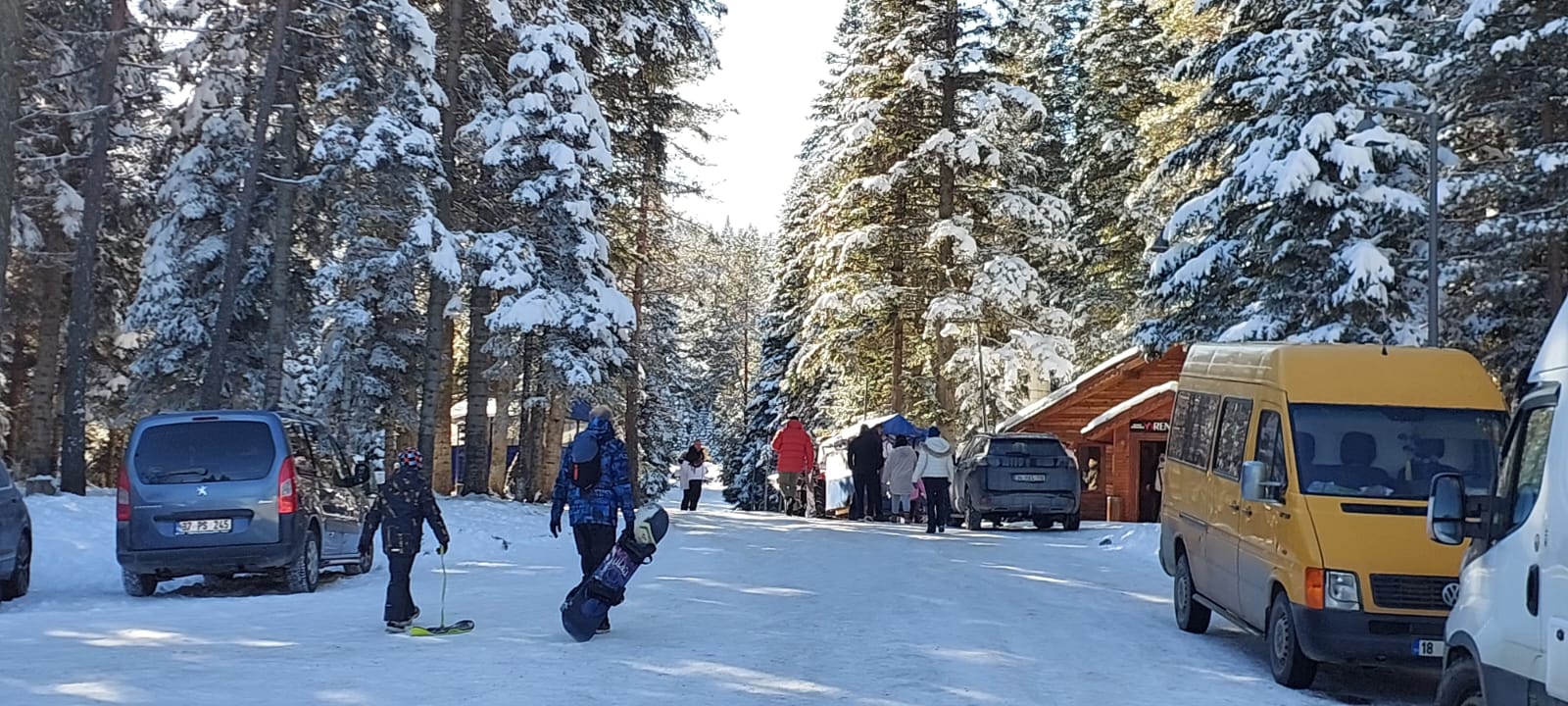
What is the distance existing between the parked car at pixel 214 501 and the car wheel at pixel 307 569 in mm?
11

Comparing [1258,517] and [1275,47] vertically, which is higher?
[1275,47]

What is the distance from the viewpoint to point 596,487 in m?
11.6

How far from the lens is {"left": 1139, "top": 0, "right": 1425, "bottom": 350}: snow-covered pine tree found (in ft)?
69.1

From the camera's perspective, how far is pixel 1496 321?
20984 millimetres

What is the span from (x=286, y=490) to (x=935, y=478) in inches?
506

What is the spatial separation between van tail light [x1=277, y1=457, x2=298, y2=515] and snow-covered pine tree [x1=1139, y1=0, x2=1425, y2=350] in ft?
45.9

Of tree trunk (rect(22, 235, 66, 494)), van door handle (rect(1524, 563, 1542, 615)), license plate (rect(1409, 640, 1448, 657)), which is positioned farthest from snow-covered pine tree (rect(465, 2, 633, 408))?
van door handle (rect(1524, 563, 1542, 615))

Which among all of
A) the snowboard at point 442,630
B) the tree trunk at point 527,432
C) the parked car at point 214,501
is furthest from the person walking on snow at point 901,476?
the snowboard at point 442,630

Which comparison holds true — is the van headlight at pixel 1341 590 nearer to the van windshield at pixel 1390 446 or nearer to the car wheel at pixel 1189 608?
the van windshield at pixel 1390 446

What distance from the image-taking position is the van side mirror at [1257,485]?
9.75 m

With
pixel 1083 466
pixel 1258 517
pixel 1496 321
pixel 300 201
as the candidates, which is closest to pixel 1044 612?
pixel 1258 517

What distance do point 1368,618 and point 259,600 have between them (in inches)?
403

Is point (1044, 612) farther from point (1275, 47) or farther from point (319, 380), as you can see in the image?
point (319, 380)

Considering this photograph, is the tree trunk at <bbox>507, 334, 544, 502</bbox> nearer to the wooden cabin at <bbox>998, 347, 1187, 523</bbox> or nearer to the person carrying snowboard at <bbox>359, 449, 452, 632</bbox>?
the wooden cabin at <bbox>998, 347, 1187, 523</bbox>
